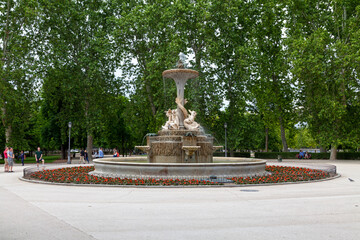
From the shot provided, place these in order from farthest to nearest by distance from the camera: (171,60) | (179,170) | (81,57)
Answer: (81,57)
(171,60)
(179,170)

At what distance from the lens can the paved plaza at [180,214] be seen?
663cm

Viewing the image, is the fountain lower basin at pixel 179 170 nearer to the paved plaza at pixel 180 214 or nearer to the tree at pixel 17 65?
the paved plaza at pixel 180 214

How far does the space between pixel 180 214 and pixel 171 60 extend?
1051 inches

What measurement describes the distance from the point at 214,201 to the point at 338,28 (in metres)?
34.0

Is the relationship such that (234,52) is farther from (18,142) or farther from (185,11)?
(18,142)

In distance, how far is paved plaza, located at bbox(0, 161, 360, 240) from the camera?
6.63 meters

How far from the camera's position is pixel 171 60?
33.9m

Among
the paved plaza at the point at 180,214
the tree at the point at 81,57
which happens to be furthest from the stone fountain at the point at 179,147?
the tree at the point at 81,57

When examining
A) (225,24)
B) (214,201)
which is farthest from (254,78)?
(214,201)

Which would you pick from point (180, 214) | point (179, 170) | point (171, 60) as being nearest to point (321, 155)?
point (171, 60)

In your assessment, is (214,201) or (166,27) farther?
(166,27)

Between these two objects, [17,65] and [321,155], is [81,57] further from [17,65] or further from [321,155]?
[321,155]

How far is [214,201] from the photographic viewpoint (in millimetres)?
10430

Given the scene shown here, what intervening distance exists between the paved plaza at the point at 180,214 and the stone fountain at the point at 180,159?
92.4 inches
